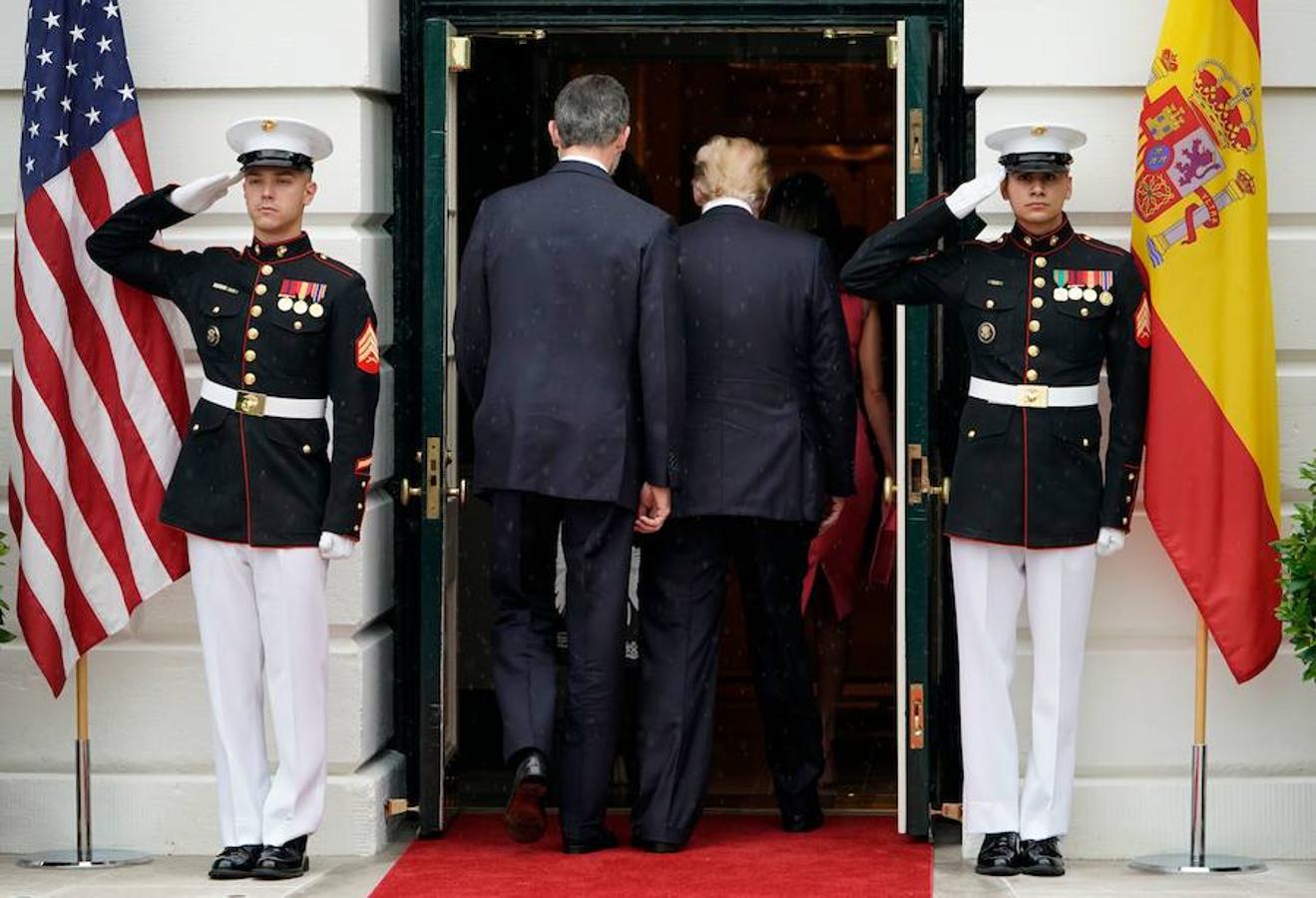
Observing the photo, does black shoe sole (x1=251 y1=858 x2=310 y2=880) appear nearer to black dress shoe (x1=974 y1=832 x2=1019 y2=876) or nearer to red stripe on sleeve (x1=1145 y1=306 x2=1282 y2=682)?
black dress shoe (x1=974 y1=832 x2=1019 y2=876)

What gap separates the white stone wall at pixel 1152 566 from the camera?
752 cm

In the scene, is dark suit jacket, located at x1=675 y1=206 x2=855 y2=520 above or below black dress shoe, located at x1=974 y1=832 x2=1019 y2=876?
above

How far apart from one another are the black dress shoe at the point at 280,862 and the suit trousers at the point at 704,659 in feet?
3.29

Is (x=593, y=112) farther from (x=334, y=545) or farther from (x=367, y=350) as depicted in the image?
(x=334, y=545)

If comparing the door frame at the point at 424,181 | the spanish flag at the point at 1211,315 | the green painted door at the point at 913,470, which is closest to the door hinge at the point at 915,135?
the green painted door at the point at 913,470

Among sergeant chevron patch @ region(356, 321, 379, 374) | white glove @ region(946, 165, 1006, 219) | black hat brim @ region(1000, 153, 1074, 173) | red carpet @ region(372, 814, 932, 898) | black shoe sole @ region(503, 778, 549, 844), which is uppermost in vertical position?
black hat brim @ region(1000, 153, 1074, 173)

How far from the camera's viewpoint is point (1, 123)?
7.74 metres

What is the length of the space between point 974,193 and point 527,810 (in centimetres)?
205

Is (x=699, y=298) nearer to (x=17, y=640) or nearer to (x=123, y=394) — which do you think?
(x=123, y=394)

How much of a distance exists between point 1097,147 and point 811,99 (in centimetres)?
613

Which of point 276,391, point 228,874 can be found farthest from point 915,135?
point 228,874

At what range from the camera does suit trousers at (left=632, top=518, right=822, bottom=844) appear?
7.66 metres

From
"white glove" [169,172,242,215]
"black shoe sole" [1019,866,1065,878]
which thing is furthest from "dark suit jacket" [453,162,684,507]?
"black shoe sole" [1019,866,1065,878]

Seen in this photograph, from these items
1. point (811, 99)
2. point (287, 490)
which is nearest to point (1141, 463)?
point (287, 490)
